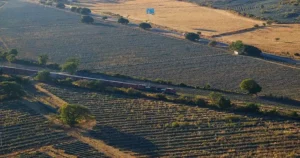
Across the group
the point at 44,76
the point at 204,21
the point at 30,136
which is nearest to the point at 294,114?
the point at 30,136

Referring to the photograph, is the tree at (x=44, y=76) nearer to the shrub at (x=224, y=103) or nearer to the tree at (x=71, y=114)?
the tree at (x=71, y=114)

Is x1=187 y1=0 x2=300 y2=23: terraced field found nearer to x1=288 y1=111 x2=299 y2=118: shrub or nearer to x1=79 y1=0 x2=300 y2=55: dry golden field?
x1=79 y1=0 x2=300 y2=55: dry golden field

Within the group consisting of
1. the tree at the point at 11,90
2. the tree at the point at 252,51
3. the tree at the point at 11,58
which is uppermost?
the tree at the point at 252,51

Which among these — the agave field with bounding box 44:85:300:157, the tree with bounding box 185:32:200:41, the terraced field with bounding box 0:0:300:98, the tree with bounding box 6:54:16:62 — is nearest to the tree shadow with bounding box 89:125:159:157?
the agave field with bounding box 44:85:300:157

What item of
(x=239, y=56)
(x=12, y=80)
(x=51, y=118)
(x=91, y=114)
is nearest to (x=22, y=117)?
(x=51, y=118)

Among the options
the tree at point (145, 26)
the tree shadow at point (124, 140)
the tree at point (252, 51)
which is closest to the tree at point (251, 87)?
the tree shadow at point (124, 140)
